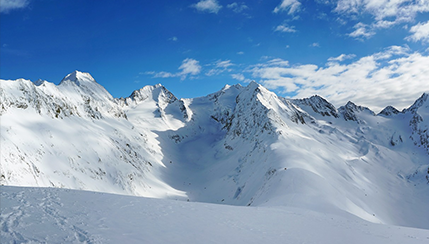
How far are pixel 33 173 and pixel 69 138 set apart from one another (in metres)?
16.6

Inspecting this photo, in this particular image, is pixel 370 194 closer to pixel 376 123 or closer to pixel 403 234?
pixel 403 234

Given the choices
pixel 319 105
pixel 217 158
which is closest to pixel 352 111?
pixel 319 105

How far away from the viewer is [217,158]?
89.0 m

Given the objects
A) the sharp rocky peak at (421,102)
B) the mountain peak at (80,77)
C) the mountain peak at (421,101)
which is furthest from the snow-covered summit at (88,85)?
the mountain peak at (421,101)

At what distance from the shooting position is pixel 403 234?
45.7 feet

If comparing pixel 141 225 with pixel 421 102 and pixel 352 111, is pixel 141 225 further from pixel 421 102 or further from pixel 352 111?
pixel 421 102

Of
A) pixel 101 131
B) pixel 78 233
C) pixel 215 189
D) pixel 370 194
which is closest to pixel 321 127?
pixel 370 194

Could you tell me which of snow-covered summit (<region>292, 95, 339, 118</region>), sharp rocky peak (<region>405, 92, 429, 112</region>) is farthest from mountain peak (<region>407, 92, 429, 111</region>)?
snow-covered summit (<region>292, 95, 339, 118</region>)

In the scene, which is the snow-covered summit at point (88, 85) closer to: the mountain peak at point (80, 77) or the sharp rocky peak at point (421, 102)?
the mountain peak at point (80, 77)

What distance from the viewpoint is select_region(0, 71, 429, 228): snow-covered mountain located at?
34688 mm

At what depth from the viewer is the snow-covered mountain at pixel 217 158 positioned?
34.7m

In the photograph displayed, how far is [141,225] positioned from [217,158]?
259 feet

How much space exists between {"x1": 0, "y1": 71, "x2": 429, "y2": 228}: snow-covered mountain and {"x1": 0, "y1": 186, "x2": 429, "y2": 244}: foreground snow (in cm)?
1254

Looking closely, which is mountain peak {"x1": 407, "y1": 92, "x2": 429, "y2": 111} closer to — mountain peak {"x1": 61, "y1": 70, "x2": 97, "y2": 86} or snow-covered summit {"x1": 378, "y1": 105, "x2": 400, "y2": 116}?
snow-covered summit {"x1": 378, "y1": 105, "x2": 400, "y2": 116}
